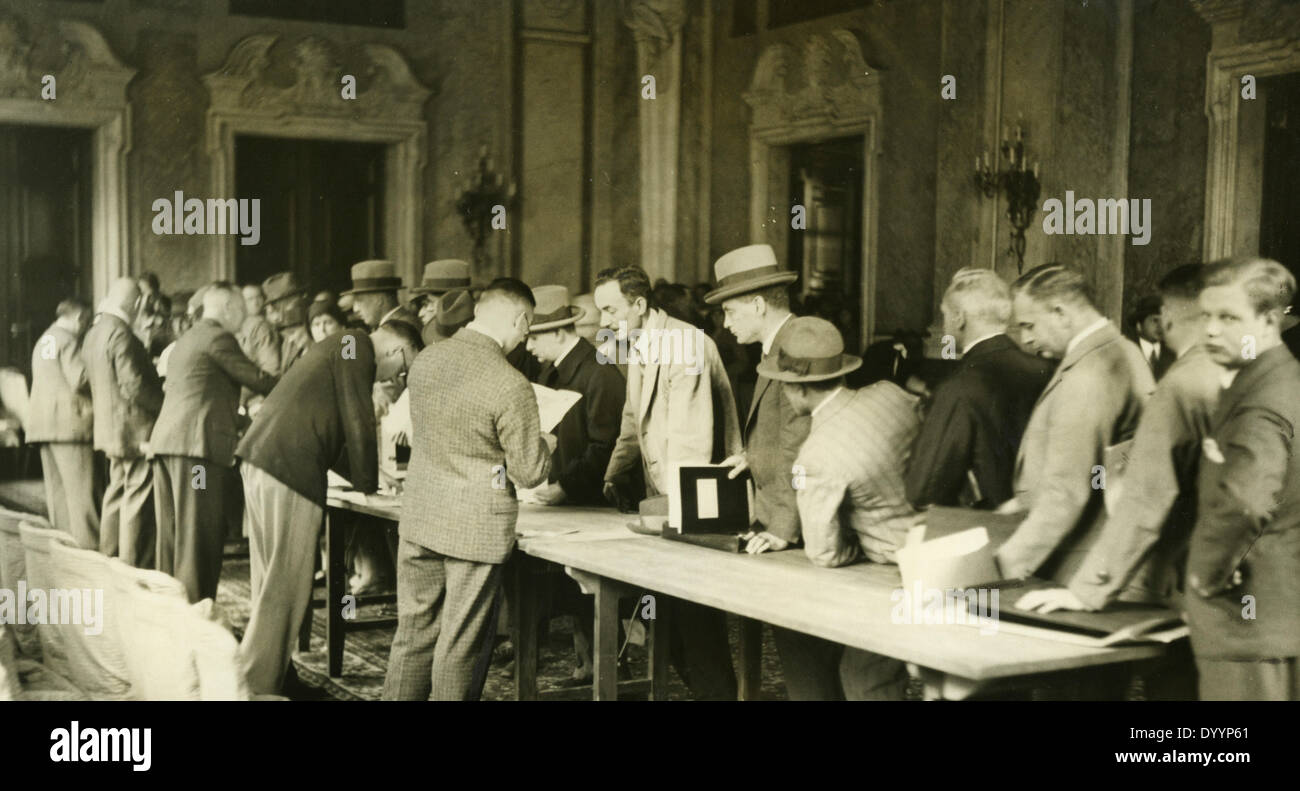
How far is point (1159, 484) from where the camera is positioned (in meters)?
3.56

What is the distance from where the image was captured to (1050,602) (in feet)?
11.6

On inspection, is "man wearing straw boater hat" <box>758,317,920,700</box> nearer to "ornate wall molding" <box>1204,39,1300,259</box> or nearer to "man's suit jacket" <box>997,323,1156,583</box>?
"man's suit jacket" <box>997,323,1156,583</box>

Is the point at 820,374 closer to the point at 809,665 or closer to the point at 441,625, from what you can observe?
the point at 809,665

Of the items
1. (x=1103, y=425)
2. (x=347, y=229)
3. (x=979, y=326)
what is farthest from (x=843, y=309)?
(x=1103, y=425)

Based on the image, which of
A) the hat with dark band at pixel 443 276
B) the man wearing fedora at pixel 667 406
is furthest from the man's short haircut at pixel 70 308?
the man wearing fedora at pixel 667 406

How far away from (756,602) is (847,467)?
0.50 metres

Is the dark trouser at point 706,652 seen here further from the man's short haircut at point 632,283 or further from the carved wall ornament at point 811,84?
the carved wall ornament at point 811,84

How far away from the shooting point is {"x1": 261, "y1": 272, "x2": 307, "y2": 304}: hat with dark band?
6203 millimetres

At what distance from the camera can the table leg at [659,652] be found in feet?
16.1

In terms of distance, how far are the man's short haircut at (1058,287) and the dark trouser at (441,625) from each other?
202 centimetres
